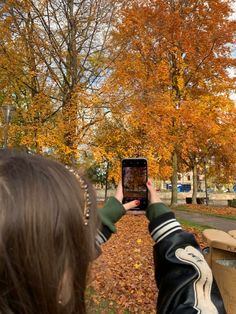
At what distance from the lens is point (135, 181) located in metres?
2.16

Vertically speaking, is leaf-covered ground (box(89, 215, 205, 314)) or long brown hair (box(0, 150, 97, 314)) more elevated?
long brown hair (box(0, 150, 97, 314))

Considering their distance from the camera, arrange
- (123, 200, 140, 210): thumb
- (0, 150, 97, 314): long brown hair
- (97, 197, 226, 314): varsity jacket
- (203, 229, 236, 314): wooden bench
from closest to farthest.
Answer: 1. (0, 150, 97, 314): long brown hair
2. (97, 197, 226, 314): varsity jacket
3. (123, 200, 140, 210): thumb
4. (203, 229, 236, 314): wooden bench

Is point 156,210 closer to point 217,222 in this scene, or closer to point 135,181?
point 135,181

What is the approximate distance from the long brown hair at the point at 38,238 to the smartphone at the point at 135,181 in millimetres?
883

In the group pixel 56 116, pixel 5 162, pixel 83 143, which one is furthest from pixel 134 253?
pixel 5 162

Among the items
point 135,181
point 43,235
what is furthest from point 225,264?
point 43,235

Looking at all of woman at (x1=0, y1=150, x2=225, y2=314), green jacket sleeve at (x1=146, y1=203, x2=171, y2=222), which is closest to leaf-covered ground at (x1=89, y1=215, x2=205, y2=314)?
green jacket sleeve at (x1=146, y1=203, x2=171, y2=222)

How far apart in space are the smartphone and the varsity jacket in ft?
0.80

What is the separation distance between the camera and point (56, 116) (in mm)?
13055

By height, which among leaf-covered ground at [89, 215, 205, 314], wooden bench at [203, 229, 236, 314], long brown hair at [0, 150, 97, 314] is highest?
long brown hair at [0, 150, 97, 314]

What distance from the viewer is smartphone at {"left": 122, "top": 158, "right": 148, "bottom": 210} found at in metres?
2.04

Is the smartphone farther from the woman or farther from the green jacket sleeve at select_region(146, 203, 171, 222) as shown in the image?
the woman

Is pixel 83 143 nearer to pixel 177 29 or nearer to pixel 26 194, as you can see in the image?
pixel 177 29

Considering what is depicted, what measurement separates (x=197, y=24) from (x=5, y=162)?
792 inches
